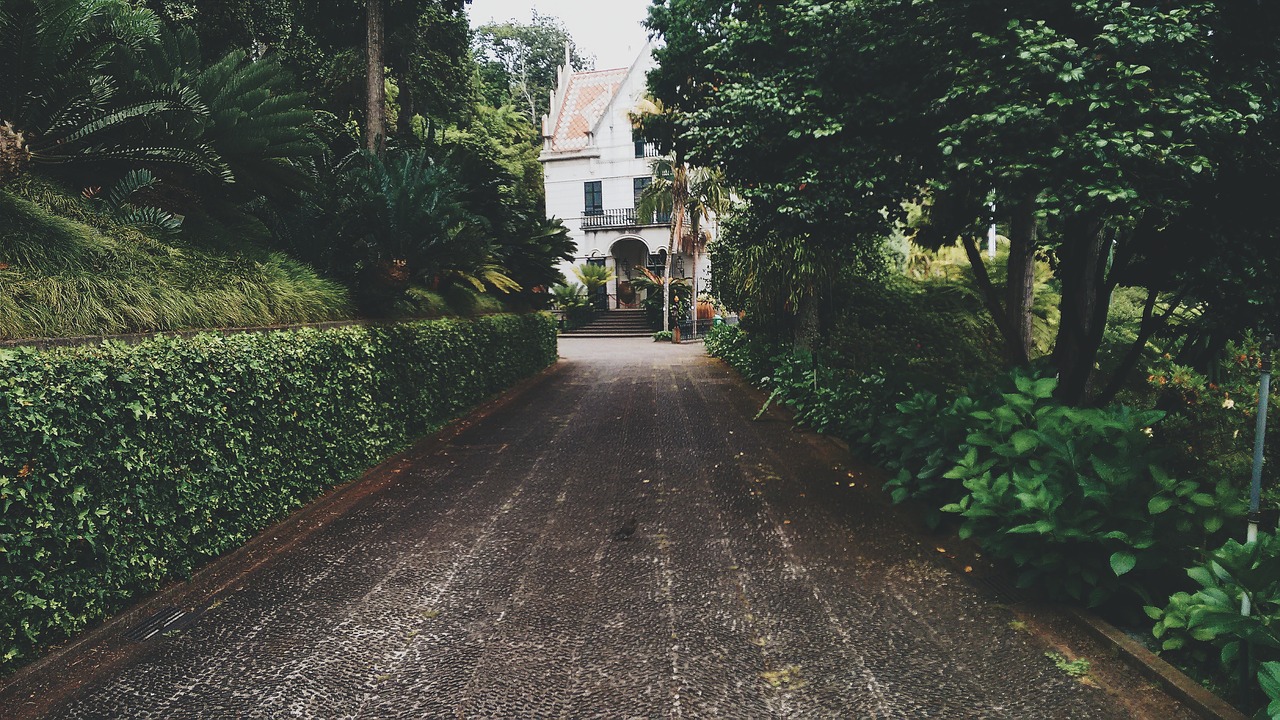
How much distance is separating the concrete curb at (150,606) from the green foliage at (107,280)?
5.74 ft

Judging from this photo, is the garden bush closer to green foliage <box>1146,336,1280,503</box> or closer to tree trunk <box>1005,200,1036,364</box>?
tree trunk <box>1005,200,1036,364</box>

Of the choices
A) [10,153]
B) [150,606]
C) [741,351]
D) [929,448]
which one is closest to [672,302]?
[741,351]

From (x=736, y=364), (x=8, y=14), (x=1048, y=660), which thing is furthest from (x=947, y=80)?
(x=736, y=364)

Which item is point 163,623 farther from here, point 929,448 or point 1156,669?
point 929,448

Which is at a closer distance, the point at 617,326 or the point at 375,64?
the point at 375,64

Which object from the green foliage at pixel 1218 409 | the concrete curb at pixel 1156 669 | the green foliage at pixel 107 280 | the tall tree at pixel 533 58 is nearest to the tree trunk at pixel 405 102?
the green foliage at pixel 107 280

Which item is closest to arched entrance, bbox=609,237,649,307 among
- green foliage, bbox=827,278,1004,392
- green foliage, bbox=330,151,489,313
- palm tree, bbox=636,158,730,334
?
palm tree, bbox=636,158,730,334

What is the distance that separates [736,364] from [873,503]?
1027 cm

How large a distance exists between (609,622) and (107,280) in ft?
14.4

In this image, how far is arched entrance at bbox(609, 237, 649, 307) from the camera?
34750 millimetres

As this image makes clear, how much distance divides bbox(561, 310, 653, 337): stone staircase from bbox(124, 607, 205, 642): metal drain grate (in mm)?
26803

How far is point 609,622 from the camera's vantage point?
3.52m

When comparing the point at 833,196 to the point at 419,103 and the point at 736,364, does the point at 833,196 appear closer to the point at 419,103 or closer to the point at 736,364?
the point at 736,364

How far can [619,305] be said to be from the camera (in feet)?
115
